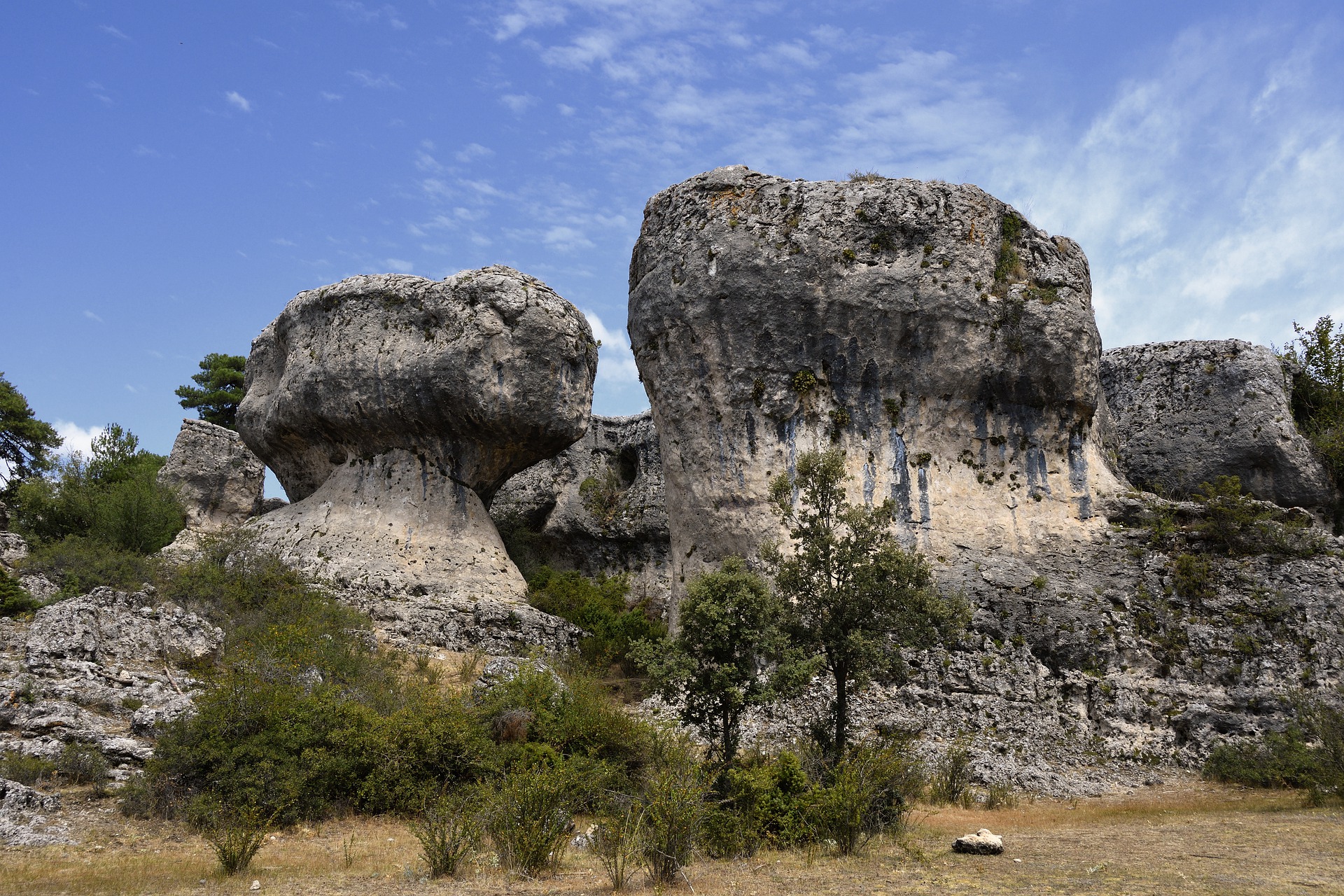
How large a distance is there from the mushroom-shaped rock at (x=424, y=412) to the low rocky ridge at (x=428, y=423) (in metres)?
0.04

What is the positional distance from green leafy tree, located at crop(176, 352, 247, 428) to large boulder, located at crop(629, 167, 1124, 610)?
2850 cm

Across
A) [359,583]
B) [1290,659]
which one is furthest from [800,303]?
[359,583]

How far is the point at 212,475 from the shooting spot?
30812 millimetres

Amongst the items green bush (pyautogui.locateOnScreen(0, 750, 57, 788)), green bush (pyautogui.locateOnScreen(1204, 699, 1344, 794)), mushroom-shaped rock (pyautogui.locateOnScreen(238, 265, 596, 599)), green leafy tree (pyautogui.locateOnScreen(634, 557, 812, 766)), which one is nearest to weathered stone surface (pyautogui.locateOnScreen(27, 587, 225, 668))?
green bush (pyautogui.locateOnScreen(0, 750, 57, 788))

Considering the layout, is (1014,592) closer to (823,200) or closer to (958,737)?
(958,737)

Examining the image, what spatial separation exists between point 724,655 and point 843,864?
348cm

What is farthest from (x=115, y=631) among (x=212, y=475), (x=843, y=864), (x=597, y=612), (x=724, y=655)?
(x=212, y=475)

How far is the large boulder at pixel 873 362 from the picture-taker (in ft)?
62.4

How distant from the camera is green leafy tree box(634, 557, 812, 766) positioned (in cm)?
1264

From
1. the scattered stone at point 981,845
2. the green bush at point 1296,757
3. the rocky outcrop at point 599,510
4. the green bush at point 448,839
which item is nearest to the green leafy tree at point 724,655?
the scattered stone at point 981,845

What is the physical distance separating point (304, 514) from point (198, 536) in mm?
5340

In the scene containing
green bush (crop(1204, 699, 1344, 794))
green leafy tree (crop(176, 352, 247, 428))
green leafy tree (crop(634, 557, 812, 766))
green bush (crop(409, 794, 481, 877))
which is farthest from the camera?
green leafy tree (crop(176, 352, 247, 428))

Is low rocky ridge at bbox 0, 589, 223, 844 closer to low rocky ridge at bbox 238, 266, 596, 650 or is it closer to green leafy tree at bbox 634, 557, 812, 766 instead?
low rocky ridge at bbox 238, 266, 596, 650

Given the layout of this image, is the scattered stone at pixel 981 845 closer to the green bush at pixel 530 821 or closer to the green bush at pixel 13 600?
the green bush at pixel 530 821
